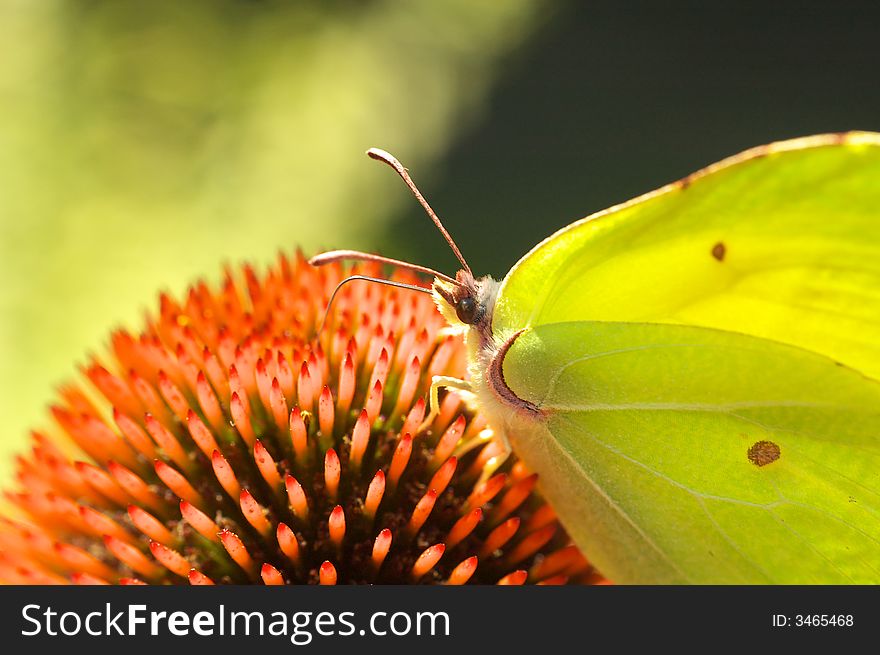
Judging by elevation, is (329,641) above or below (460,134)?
below

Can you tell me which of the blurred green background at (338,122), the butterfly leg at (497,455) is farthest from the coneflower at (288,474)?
the blurred green background at (338,122)

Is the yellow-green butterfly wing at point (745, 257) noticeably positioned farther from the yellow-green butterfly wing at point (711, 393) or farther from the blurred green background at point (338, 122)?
the blurred green background at point (338, 122)

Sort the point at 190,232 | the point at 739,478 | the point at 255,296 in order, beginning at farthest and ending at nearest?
the point at 190,232 → the point at 255,296 → the point at 739,478

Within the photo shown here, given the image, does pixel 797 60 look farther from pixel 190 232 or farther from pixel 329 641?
pixel 329 641

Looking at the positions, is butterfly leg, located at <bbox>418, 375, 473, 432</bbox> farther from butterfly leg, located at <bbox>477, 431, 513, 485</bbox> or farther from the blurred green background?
the blurred green background

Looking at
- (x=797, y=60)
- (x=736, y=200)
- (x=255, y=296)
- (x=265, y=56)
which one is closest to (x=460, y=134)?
(x=265, y=56)

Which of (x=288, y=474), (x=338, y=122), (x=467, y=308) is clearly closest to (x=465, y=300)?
(x=467, y=308)

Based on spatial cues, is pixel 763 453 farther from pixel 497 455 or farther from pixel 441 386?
pixel 441 386

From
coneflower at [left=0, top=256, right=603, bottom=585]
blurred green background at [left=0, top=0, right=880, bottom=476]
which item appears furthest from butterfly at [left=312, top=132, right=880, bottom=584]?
blurred green background at [left=0, top=0, right=880, bottom=476]
